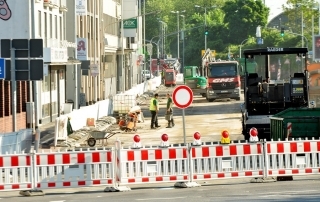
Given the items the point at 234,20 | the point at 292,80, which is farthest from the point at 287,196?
the point at 234,20

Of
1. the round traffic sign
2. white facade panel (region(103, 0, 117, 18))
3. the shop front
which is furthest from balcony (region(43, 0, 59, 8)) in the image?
white facade panel (region(103, 0, 117, 18))

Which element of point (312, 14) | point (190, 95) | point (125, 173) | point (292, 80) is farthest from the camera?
point (312, 14)

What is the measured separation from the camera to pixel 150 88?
110250 millimetres

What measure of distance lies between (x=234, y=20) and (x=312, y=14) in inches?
3189

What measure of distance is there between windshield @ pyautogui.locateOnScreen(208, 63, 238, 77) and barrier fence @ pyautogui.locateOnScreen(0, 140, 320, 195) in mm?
49247

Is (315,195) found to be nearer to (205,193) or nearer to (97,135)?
(205,193)

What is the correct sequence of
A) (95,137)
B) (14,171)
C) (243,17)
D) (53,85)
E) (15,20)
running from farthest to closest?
(243,17) < (53,85) < (15,20) < (95,137) < (14,171)

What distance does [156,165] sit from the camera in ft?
79.6

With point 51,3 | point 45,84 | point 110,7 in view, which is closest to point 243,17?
point 110,7

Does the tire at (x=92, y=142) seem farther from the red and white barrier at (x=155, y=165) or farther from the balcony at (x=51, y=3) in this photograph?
the balcony at (x=51, y=3)

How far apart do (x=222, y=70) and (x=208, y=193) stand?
52769 millimetres

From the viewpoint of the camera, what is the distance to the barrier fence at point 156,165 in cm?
2359

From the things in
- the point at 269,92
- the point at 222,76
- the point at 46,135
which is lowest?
the point at 46,135

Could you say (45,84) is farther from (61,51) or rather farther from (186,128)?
(186,128)
